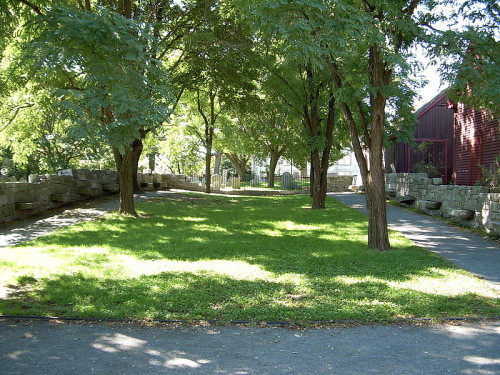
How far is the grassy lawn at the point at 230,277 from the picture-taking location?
17.9ft

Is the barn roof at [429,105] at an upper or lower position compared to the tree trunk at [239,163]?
upper

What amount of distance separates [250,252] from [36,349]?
5192mm

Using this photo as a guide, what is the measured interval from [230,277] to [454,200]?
975 cm

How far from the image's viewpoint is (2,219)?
11750 mm

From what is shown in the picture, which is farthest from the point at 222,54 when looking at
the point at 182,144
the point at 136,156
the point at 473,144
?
the point at 182,144

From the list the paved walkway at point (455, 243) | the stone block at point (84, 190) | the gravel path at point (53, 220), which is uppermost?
the stone block at point (84, 190)

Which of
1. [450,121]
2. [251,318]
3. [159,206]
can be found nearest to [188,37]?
[159,206]

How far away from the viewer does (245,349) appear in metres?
4.38

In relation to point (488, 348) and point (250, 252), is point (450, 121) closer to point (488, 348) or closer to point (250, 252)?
point (250, 252)

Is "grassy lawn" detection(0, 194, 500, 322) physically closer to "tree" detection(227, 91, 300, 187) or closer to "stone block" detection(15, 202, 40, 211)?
"stone block" detection(15, 202, 40, 211)

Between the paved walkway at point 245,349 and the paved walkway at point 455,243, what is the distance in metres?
2.74

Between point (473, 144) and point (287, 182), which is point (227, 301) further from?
point (287, 182)

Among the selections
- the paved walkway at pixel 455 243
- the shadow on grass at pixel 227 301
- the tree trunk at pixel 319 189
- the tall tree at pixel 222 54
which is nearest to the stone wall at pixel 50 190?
the tall tree at pixel 222 54

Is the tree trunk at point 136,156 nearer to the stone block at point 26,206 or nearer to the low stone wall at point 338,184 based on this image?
the stone block at point 26,206
